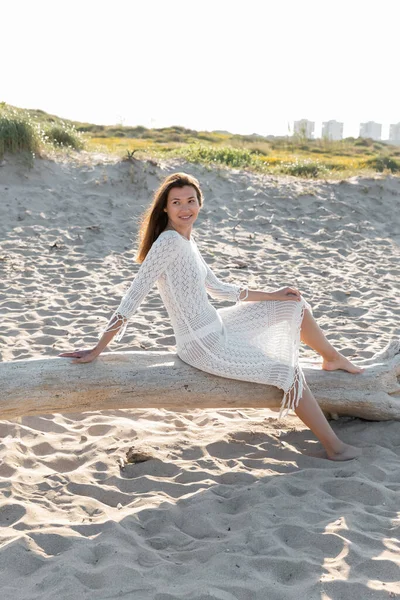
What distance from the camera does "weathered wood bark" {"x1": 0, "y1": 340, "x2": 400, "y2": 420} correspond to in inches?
149

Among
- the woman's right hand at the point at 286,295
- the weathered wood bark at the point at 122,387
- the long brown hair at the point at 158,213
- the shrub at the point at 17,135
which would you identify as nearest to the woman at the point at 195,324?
the long brown hair at the point at 158,213

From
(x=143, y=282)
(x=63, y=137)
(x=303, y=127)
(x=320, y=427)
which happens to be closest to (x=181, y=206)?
(x=143, y=282)

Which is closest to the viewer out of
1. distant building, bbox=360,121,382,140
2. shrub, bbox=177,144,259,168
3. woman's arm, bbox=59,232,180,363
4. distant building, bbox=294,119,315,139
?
woman's arm, bbox=59,232,180,363

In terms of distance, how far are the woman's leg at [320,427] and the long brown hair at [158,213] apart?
1246mm

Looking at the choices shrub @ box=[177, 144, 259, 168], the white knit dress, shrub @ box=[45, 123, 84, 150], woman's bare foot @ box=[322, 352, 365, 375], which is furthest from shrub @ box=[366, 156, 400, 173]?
the white knit dress

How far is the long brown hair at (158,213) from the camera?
3863mm

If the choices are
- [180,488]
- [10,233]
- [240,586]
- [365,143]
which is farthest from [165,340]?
[365,143]

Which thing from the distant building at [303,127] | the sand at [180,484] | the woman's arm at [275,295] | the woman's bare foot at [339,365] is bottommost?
the sand at [180,484]

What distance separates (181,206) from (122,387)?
43.1 inches

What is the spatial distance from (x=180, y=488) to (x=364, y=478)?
1.01m

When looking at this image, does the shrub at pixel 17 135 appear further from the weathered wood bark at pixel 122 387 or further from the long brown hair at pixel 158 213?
the weathered wood bark at pixel 122 387

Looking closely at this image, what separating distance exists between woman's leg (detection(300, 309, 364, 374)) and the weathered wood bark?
0.46 ft

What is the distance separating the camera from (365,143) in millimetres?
35156

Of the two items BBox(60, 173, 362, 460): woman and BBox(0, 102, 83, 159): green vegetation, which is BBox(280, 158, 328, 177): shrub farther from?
BBox(60, 173, 362, 460): woman
